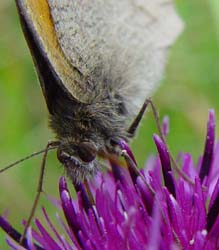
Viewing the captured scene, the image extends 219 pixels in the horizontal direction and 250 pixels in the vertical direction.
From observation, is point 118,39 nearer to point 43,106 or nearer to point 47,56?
point 47,56

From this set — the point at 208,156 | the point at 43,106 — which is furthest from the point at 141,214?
the point at 43,106

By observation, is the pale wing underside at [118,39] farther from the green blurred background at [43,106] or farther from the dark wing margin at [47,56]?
the green blurred background at [43,106]

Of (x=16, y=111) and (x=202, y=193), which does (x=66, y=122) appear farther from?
(x=16, y=111)

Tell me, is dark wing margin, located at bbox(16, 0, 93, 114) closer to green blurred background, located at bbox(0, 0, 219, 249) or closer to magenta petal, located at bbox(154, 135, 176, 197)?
magenta petal, located at bbox(154, 135, 176, 197)

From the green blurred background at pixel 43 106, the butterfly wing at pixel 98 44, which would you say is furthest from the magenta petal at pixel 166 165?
the green blurred background at pixel 43 106

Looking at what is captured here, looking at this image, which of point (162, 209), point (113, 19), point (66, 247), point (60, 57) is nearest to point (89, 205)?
point (66, 247)

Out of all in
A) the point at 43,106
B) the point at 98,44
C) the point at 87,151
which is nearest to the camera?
the point at 87,151
